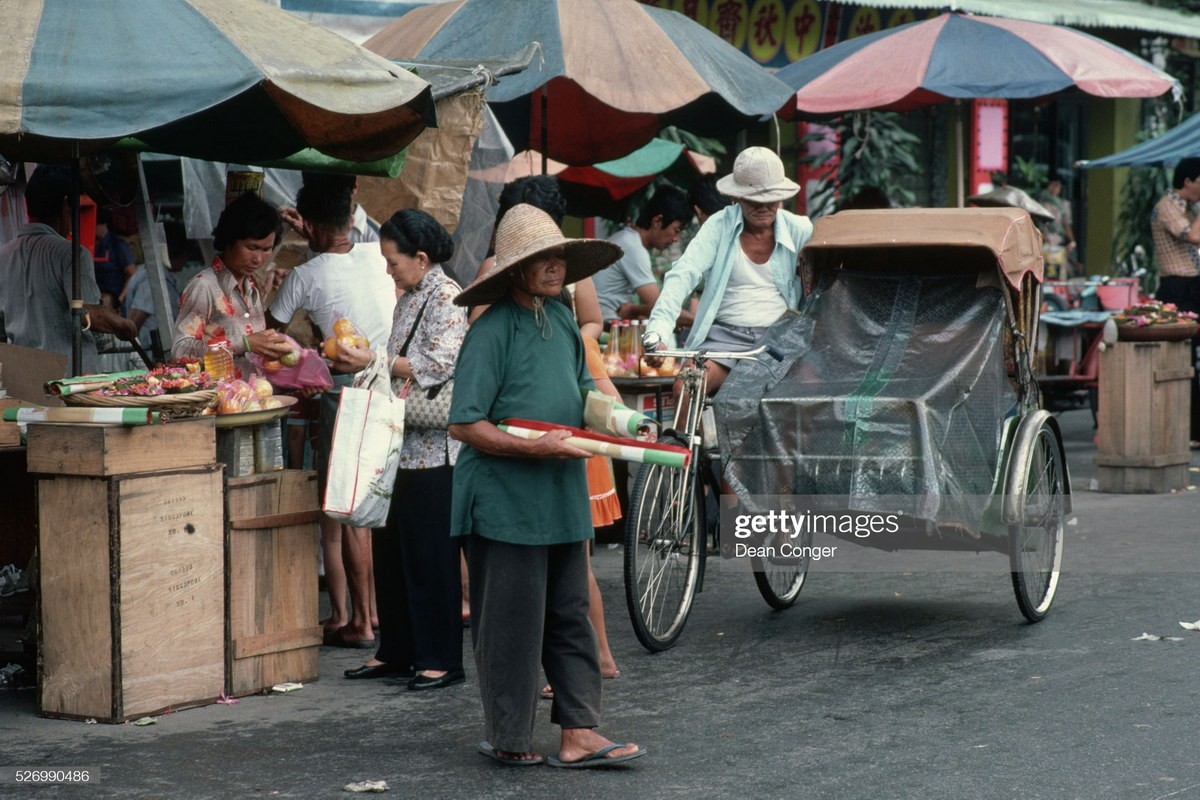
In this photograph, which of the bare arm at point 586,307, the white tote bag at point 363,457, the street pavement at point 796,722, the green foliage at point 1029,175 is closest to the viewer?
the street pavement at point 796,722

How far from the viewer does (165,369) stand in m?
5.59

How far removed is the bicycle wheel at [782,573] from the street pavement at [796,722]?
0.36ft

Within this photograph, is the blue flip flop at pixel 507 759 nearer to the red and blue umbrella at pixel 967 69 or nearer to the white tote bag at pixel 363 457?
the white tote bag at pixel 363 457

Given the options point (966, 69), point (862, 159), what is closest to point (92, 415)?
point (966, 69)

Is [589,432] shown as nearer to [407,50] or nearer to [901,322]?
[901,322]

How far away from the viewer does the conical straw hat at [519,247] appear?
15.7 feet

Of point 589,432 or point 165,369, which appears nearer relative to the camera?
point 589,432

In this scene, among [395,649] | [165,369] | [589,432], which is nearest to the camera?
[589,432]

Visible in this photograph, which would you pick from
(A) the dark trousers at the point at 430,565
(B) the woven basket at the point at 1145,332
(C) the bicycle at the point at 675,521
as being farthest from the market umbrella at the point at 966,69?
(A) the dark trousers at the point at 430,565

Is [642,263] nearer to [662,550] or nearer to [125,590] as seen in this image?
[662,550]

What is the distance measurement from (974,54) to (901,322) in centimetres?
419

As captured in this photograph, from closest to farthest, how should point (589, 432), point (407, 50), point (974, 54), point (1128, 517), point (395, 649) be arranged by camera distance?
1. point (589, 432)
2. point (395, 649)
3. point (407, 50)
4. point (1128, 517)
5. point (974, 54)

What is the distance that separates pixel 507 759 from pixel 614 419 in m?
1.09

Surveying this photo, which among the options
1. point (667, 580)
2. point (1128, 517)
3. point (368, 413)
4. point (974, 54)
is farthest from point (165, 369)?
point (974, 54)
